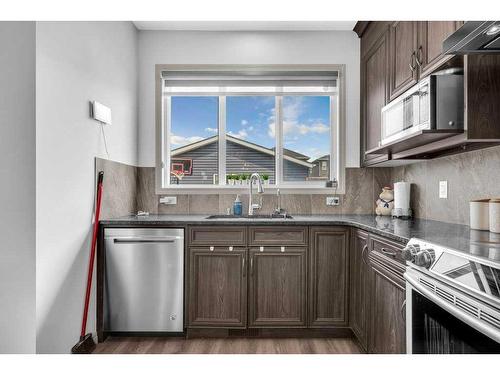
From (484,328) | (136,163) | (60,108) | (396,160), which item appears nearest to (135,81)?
(136,163)

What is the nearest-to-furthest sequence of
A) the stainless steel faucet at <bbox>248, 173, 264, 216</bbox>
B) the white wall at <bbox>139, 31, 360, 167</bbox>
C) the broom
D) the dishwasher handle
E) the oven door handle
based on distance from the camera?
the oven door handle
the broom
the dishwasher handle
the stainless steel faucet at <bbox>248, 173, 264, 216</bbox>
the white wall at <bbox>139, 31, 360, 167</bbox>

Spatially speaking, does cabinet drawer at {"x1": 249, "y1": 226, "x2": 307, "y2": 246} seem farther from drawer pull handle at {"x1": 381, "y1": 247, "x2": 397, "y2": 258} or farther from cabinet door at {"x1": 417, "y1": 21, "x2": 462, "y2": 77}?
cabinet door at {"x1": 417, "y1": 21, "x2": 462, "y2": 77}

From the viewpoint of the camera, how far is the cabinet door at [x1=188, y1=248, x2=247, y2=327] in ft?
8.61

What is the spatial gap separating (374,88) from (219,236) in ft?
5.80

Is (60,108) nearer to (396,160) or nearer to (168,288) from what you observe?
(168,288)

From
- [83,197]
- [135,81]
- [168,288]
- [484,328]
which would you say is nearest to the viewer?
[484,328]

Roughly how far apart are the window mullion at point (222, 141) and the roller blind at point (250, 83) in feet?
0.39

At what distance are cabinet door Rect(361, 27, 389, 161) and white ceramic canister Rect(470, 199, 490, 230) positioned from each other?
106 cm

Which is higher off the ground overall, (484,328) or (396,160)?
(396,160)

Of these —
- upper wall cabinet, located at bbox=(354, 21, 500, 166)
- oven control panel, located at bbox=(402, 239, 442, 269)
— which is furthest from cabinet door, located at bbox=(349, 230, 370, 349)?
oven control panel, located at bbox=(402, 239, 442, 269)

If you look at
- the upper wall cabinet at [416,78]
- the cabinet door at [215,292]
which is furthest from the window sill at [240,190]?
the cabinet door at [215,292]

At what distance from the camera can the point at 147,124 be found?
3.36 metres

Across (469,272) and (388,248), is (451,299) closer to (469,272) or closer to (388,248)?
(469,272)
